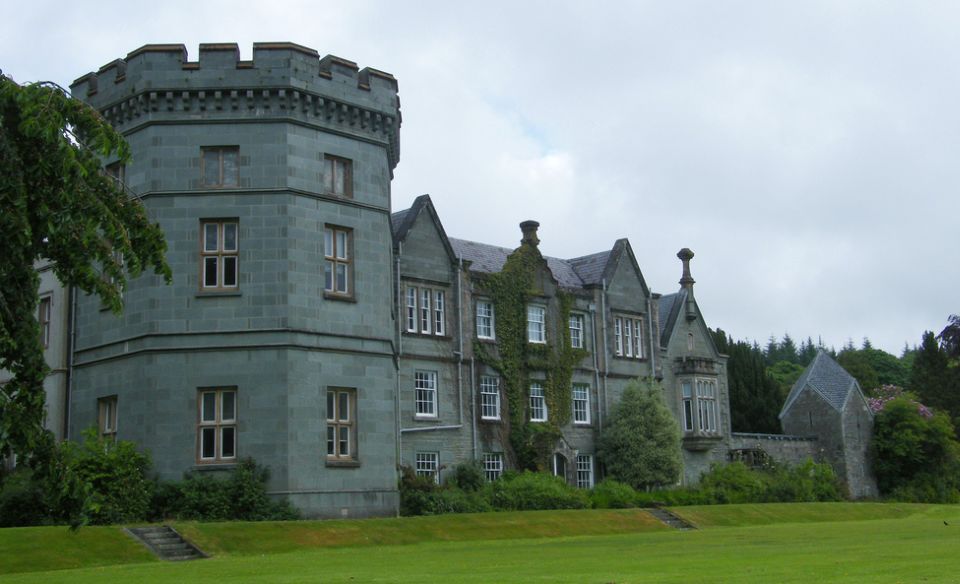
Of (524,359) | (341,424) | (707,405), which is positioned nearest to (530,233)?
(524,359)

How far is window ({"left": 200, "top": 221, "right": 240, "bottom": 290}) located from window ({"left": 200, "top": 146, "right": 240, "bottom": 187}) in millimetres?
1133

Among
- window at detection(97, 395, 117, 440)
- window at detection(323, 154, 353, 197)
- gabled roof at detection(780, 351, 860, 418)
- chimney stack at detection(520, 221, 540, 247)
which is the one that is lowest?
window at detection(97, 395, 117, 440)

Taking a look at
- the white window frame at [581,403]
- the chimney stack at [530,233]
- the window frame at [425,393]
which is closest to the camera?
the window frame at [425,393]

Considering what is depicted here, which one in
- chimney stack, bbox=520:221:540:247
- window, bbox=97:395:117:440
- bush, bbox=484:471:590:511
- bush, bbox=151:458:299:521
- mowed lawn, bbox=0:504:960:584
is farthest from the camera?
chimney stack, bbox=520:221:540:247

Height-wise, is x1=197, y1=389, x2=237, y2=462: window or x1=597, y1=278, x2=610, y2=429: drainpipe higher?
x1=597, y1=278, x2=610, y2=429: drainpipe

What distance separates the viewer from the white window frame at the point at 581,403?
147ft

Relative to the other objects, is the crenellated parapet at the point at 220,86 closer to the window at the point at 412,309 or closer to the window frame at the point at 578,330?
the window at the point at 412,309

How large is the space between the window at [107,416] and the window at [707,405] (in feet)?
92.1

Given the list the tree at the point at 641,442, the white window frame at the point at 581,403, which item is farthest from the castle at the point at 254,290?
the tree at the point at 641,442

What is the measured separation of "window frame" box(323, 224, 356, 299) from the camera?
30078 mm

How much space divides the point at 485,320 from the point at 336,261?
1254cm

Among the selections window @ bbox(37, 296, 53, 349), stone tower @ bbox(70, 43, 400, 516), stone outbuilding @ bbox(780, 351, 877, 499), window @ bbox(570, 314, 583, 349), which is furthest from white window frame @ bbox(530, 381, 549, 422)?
stone outbuilding @ bbox(780, 351, 877, 499)

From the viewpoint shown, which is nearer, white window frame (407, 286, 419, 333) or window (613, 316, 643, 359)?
white window frame (407, 286, 419, 333)

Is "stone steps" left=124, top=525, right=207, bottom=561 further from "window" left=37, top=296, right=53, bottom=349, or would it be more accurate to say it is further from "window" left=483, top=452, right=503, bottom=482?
"window" left=483, top=452, right=503, bottom=482
